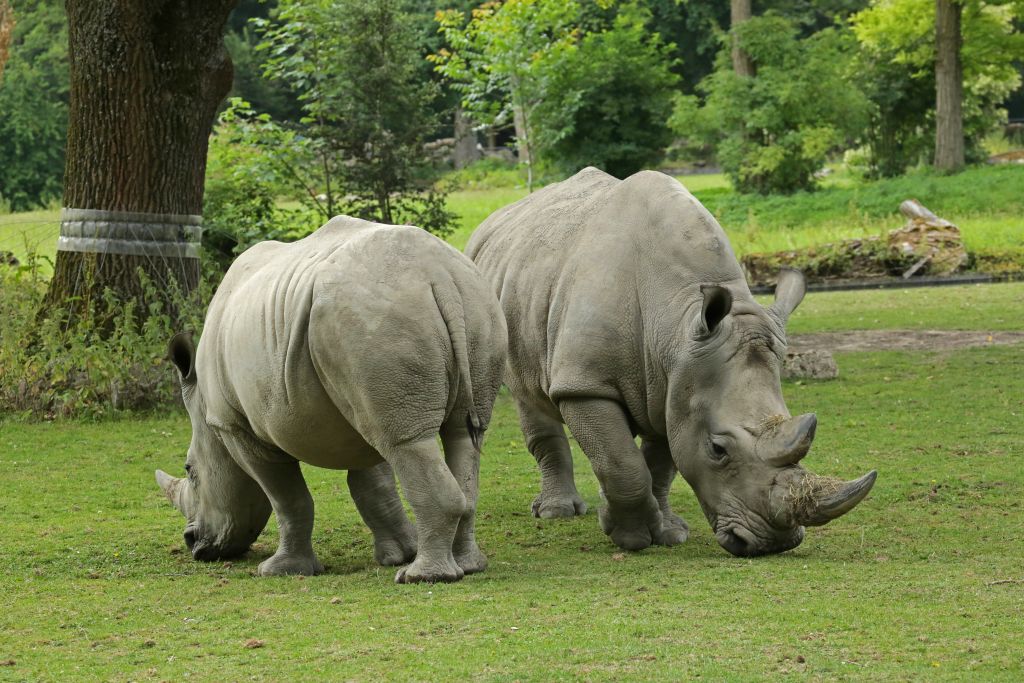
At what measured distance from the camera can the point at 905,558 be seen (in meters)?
7.21

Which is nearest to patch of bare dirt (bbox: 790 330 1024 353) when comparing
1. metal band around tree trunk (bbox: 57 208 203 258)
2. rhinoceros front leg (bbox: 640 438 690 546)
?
metal band around tree trunk (bbox: 57 208 203 258)

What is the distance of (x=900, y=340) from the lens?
1723 centimetres

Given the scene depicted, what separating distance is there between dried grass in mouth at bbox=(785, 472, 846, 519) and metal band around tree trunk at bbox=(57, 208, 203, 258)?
817 centimetres

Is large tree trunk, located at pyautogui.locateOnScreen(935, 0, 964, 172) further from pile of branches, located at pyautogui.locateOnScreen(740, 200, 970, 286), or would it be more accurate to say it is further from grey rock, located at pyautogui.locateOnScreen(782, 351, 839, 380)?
grey rock, located at pyautogui.locateOnScreen(782, 351, 839, 380)

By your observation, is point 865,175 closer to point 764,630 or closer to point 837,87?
point 837,87

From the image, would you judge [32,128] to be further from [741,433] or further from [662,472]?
[741,433]

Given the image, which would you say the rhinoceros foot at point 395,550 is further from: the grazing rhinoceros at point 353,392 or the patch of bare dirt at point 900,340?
the patch of bare dirt at point 900,340

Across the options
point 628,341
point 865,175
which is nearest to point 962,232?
point 865,175

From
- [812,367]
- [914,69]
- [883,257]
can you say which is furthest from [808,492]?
[914,69]

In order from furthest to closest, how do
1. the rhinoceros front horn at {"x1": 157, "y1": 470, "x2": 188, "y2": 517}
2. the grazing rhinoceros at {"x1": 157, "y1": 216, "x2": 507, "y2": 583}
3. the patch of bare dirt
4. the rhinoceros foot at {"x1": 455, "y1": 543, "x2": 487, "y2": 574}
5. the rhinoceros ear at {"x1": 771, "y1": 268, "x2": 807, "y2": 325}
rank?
1. the patch of bare dirt
2. the rhinoceros front horn at {"x1": 157, "y1": 470, "x2": 188, "y2": 517}
3. the rhinoceros ear at {"x1": 771, "y1": 268, "x2": 807, "y2": 325}
4. the rhinoceros foot at {"x1": 455, "y1": 543, "x2": 487, "y2": 574}
5. the grazing rhinoceros at {"x1": 157, "y1": 216, "x2": 507, "y2": 583}

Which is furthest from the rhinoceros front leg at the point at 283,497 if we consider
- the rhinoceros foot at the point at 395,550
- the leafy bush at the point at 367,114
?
the leafy bush at the point at 367,114

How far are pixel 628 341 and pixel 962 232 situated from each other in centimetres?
2171

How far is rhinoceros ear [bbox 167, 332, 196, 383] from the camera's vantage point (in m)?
7.81

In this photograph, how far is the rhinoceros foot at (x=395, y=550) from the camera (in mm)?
7633
